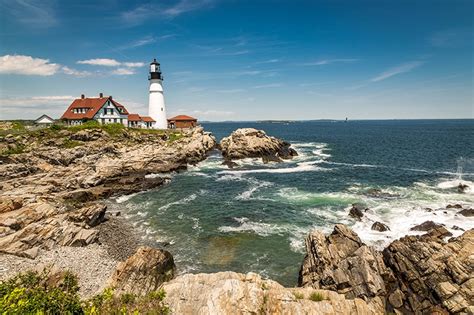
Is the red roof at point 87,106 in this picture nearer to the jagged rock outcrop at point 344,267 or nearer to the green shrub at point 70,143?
the green shrub at point 70,143

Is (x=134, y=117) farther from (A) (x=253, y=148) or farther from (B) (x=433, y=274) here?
(B) (x=433, y=274)

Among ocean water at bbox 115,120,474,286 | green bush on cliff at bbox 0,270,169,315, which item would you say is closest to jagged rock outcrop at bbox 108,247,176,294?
ocean water at bbox 115,120,474,286

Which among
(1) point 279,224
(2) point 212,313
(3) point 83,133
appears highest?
(3) point 83,133

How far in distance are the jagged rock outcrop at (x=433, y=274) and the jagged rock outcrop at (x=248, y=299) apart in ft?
19.4

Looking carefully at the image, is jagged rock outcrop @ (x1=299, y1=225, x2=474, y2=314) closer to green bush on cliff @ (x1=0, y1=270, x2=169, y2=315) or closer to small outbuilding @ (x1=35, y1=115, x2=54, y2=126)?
green bush on cliff @ (x1=0, y1=270, x2=169, y2=315)

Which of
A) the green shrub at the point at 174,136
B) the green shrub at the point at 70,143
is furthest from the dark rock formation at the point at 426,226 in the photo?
the green shrub at the point at 70,143

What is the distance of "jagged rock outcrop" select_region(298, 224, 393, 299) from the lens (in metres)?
18.4

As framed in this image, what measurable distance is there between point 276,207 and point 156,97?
6076 centimetres

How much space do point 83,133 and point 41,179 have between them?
23.9 m

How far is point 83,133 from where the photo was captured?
62.5 metres

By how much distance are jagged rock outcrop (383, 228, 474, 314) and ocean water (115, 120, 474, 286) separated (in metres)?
6.35

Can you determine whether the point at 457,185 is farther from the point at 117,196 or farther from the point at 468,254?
the point at 117,196

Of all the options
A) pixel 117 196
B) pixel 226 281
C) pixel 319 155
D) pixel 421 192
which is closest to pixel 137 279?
pixel 226 281

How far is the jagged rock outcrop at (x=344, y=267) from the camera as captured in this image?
18.4 metres
